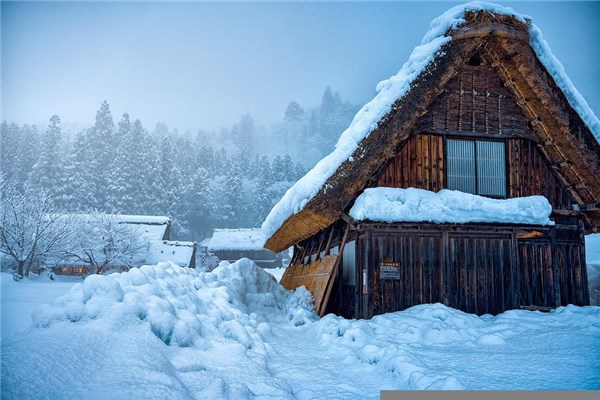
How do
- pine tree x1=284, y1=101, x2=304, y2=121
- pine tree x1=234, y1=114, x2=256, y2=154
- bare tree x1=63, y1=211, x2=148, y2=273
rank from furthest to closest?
1. pine tree x1=284, y1=101, x2=304, y2=121
2. pine tree x1=234, y1=114, x2=256, y2=154
3. bare tree x1=63, y1=211, x2=148, y2=273

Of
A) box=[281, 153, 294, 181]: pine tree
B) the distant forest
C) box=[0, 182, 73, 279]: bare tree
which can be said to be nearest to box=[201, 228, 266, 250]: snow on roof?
the distant forest

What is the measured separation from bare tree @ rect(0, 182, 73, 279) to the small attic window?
23156 mm

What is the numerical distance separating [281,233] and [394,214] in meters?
5.20

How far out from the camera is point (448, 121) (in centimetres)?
985

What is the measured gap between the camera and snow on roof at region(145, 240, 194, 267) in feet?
112

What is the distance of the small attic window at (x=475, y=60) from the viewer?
996 cm

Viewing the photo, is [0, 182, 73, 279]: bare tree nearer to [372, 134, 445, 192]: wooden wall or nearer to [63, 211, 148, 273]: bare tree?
[63, 211, 148, 273]: bare tree

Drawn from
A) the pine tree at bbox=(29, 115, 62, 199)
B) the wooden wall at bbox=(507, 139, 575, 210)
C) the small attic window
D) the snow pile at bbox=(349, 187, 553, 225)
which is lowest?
the snow pile at bbox=(349, 187, 553, 225)

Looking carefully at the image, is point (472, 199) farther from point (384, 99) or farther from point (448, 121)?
point (384, 99)

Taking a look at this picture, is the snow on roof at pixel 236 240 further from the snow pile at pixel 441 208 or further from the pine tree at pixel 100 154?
the snow pile at pixel 441 208

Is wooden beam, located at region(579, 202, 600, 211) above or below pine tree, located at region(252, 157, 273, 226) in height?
below

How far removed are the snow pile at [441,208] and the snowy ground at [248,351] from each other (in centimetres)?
209

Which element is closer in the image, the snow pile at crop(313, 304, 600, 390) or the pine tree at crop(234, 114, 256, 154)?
the snow pile at crop(313, 304, 600, 390)

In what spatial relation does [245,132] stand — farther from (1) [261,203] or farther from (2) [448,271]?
(2) [448,271]
